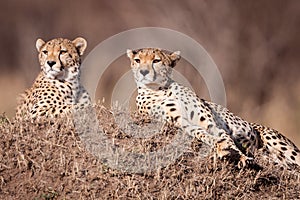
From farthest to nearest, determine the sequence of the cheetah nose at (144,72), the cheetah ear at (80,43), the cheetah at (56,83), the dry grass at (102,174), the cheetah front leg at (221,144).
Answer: the cheetah ear at (80,43), the cheetah at (56,83), the cheetah nose at (144,72), the cheetah front leg at (221,144), the dry grass at (102,174)

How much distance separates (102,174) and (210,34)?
22.4 feet

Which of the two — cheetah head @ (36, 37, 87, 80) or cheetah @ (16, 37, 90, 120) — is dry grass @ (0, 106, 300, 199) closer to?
cheetah @ (16, 37, 90, 120)

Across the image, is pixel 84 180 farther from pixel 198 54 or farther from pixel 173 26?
pixel 173 26

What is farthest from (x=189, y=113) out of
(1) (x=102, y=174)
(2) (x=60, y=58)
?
(1) (x=102, y=174)

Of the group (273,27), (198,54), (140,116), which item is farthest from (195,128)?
(273,27)

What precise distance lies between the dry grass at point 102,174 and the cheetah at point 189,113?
1.01ft

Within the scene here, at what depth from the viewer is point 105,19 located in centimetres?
1338

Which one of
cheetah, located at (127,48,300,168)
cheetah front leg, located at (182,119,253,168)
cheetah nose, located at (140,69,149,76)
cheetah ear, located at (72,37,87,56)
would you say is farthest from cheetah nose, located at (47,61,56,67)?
cheetah front leg, located at (182,119,253,168)

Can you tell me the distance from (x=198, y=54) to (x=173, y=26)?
117 centimetres

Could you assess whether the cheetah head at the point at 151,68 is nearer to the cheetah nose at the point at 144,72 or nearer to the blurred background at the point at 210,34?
the cheetah nose at the point at 144,72

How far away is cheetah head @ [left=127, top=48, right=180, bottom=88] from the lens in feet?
24.6

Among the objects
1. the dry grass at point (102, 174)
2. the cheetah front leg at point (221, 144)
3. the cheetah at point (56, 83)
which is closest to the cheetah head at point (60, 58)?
the cheetah at point (56, 83)

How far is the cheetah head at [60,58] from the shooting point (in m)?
7.82

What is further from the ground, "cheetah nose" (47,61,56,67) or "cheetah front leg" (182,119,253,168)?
"cheetah nose" (47,61,56,67)
